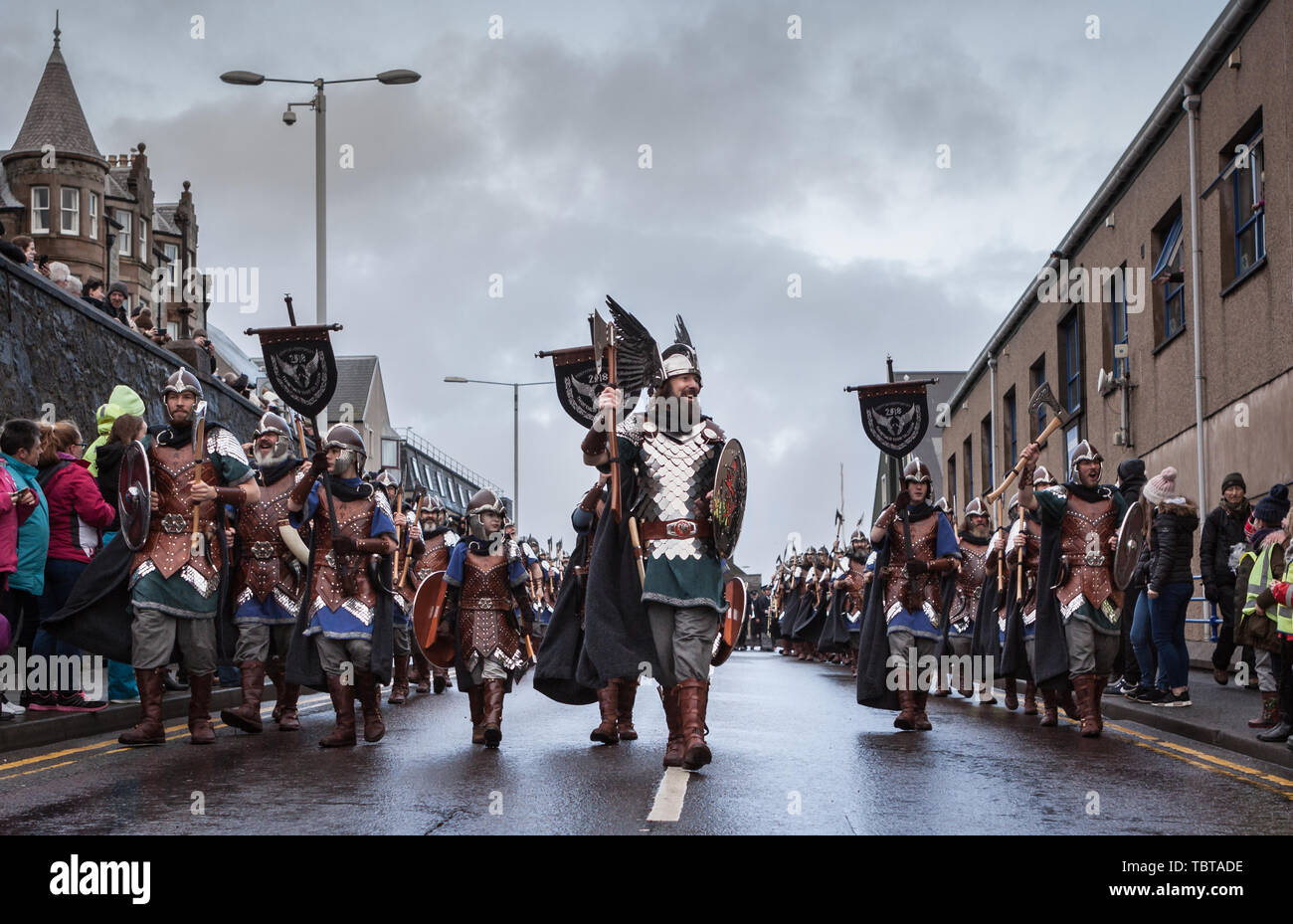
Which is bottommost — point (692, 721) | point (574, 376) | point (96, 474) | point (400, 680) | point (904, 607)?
point (400, 680)

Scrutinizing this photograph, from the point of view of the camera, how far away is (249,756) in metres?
9.17

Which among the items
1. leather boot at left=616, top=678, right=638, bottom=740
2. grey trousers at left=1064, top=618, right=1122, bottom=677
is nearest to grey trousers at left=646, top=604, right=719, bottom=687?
leather boot at left=616, top=678, right=638, bottom=740

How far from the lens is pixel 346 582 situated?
10477mm

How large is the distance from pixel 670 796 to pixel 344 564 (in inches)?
153

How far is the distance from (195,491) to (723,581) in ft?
11.7

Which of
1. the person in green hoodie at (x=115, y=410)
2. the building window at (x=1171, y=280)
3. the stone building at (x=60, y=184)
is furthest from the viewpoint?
the stone building at (x=60, y=184)

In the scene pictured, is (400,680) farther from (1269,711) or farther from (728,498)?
(1269,711)

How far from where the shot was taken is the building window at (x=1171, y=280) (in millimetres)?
22484

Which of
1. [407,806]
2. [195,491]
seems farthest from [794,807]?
[195,491]

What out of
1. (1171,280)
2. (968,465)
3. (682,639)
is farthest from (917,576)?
(968,465)

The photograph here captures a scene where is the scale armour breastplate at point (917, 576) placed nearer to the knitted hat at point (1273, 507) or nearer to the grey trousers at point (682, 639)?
the knitted hat at point (1273, 507)

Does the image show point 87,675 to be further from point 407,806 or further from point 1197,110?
point 1197,110

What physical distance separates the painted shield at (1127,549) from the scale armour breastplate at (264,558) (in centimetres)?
588

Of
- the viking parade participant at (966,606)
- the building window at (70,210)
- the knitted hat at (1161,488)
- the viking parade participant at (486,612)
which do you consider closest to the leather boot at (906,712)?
A: the viking parade participant at (486,612)
